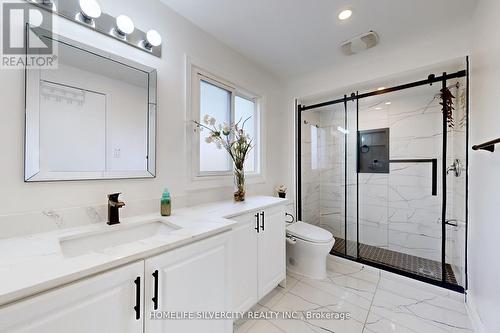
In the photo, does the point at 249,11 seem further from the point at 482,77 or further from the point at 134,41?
the point at 482,77

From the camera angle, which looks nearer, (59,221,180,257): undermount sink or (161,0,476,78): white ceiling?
(59,221,180,257): undermount sink

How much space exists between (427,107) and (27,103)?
146 inches

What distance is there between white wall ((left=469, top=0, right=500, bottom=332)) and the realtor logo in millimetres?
2439

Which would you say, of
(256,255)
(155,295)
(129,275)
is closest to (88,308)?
(129,275)

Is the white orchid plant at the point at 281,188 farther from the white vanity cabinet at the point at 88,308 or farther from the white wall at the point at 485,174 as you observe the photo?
the white vanity cabinet at the point at 88,308

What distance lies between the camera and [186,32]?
A: 5.64 feet

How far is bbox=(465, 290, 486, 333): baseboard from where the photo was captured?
1.42 metres

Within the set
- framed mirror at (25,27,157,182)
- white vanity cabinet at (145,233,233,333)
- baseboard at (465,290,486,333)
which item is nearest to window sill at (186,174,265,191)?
framed mirror at (25,27,157,182)

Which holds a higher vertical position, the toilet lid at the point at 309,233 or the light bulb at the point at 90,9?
the light bulb at the point at 90,9

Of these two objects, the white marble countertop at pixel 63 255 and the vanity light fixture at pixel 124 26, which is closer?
the white marble countertop at pixel 63 255

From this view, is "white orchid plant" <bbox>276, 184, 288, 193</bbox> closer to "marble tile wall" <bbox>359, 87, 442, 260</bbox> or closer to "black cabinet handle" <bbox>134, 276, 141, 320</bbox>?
"marble tile wall" <bbox>359, 87, 442, 260</bbox>

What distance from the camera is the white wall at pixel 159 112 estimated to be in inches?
38.8

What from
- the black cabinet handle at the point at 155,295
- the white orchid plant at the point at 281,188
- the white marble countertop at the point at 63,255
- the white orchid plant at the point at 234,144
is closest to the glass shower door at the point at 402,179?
the white orchid plant at the point at 281,188

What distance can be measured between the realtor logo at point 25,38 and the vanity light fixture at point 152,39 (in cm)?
49
